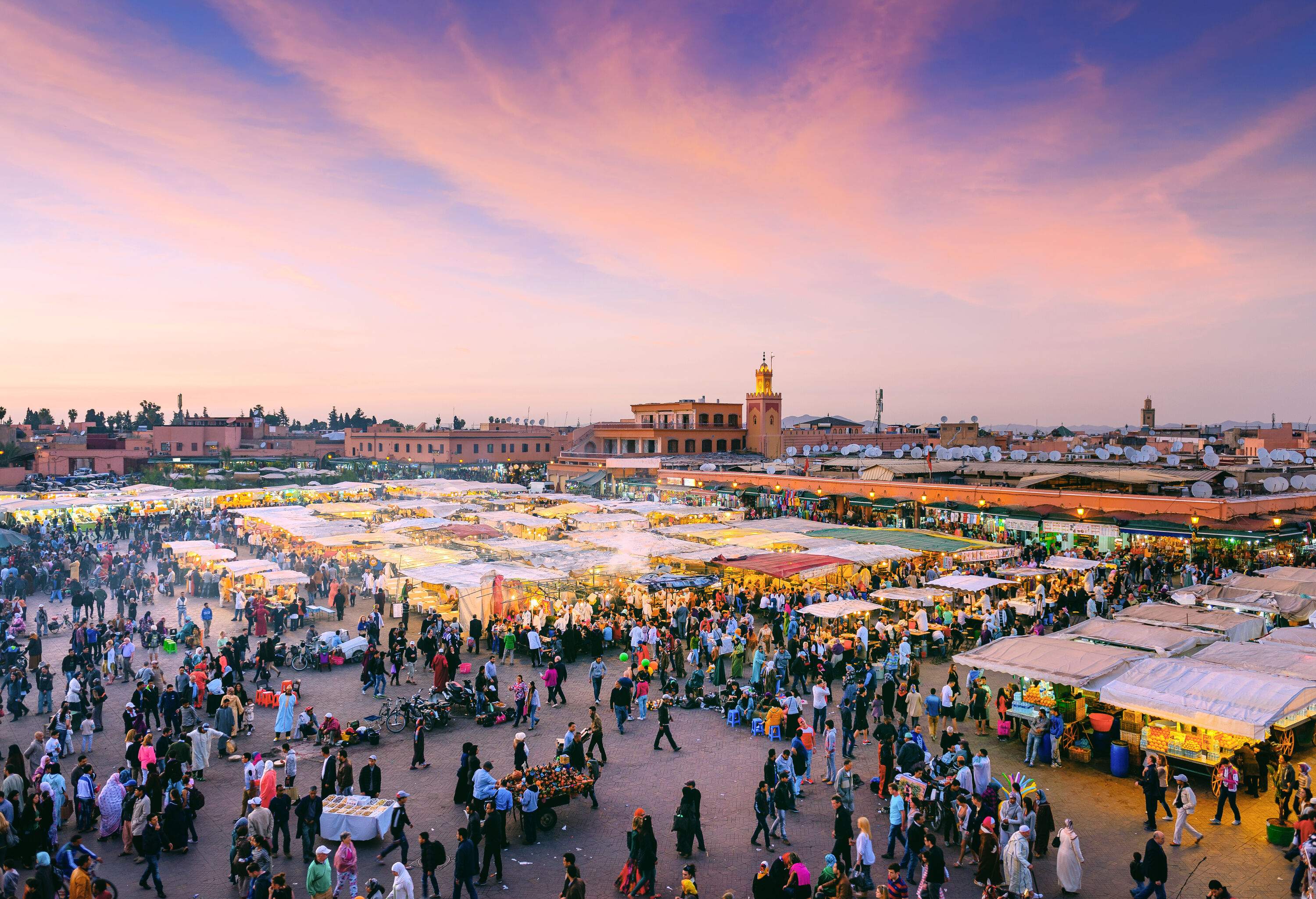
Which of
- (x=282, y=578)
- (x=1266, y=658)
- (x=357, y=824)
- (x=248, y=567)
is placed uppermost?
(x=1266, y=658)

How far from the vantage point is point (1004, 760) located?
39.1 ft

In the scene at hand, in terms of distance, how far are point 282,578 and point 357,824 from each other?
13.4 meters

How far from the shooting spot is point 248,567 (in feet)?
72.9

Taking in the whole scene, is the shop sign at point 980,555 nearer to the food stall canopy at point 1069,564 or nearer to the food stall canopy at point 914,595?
the food stall canopy at point 1069,564

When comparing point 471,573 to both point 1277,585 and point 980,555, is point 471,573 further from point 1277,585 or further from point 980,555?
point 1277,585

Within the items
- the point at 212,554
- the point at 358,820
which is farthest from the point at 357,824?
the point at 212,554

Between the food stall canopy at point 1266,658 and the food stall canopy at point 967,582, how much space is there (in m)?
6.39

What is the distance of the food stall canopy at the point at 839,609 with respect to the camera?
1730cm

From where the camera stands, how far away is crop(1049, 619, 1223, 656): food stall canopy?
1344 centimetres

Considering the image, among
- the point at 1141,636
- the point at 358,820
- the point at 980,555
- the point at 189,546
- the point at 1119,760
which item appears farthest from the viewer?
the point at 189,546

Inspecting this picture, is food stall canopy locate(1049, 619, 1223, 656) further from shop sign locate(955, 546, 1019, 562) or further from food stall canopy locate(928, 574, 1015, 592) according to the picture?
shop sign locate(955, 546, 1019, 562)

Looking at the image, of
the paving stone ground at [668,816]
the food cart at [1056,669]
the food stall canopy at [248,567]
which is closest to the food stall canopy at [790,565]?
the paving stone ground at [668,816]

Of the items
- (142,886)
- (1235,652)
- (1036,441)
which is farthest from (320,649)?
(1036,441)

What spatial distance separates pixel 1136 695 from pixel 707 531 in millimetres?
16201
